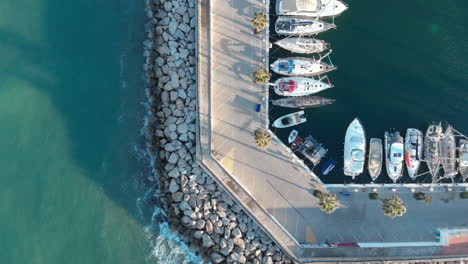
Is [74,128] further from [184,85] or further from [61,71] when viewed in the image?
[184,85]

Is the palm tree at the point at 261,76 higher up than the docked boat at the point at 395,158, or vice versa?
the palm tree at the point at 261,76

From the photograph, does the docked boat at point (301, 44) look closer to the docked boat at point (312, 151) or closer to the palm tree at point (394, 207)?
the docked boat at point (312, 151)

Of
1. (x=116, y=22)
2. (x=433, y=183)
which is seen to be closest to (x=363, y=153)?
(x=433, y=183)

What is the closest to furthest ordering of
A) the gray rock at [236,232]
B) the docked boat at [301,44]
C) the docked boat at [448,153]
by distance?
the gray rock at [236,232] < the docked boat at [301,44] < the docked boat at [448,153]

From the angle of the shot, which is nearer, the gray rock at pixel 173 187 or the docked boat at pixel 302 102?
the gray rock at pixel 173 187

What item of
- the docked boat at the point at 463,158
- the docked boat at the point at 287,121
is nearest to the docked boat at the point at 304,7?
the docked boat at the point at 287,121

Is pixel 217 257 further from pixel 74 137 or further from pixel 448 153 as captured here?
pixel 448 153

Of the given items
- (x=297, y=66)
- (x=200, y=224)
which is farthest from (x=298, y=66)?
(x=200, y=224)
